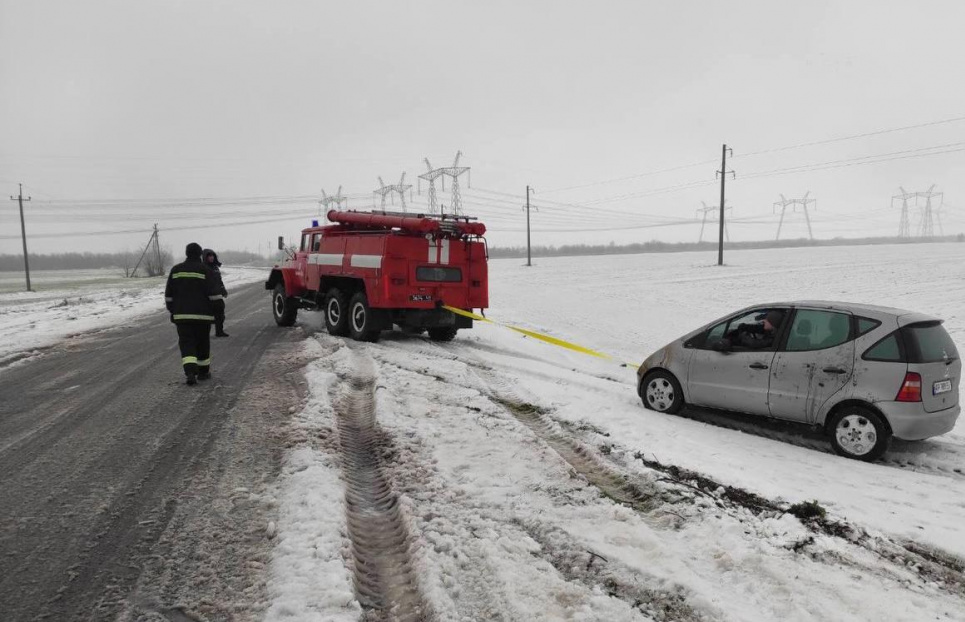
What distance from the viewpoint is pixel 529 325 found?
49.5 feet

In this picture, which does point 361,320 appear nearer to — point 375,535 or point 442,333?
point 442,333

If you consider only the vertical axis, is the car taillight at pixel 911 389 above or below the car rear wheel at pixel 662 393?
above

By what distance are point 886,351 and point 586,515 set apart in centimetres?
359

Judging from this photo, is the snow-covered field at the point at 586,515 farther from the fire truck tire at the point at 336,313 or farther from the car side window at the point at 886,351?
the fire truck tire at the point at 336,313

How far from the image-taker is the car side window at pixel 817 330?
5.55 m

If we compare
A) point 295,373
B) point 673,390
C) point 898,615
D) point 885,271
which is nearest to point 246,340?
point 295,373

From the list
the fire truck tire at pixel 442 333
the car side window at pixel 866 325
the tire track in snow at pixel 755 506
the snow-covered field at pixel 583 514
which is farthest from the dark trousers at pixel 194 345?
the car side window at pixel 866 325

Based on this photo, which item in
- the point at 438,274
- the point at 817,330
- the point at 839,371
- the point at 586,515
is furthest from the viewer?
the point at 438,274

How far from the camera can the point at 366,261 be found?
35.4 feet

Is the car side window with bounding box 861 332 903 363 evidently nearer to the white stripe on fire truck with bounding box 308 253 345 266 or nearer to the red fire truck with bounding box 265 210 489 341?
the red fire truck with bounding box 265 210 489 341

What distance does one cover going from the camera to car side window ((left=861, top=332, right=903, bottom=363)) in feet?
17.0

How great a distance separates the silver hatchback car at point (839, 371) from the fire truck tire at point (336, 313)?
23.8 ft

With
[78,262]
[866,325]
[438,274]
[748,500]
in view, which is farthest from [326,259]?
[78,262]

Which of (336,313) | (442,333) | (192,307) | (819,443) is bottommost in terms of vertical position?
(819,443)
